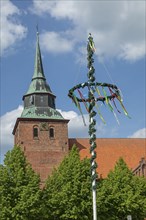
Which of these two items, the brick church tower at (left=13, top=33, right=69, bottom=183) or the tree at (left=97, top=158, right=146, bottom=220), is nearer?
the tree at (left=97, top=158, right=146, bottom=220)

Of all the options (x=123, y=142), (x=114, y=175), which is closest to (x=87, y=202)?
Result: (x=114, y=175)

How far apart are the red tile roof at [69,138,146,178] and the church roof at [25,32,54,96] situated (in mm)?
8335

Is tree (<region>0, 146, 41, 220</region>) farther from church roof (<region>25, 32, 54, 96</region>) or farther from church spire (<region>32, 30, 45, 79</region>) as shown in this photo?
church spire (<region>32, 30, 45, 79</region>)

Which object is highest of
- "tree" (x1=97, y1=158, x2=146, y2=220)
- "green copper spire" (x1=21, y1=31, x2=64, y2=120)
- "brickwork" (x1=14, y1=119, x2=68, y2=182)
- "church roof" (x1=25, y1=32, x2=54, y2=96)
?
"church roof" (x1=25, y1=32, x2=54, y2=96)

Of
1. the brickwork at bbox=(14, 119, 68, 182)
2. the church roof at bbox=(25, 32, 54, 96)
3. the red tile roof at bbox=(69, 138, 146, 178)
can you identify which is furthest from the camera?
the red tile roof at bbox=(69, 138, 146, 178)

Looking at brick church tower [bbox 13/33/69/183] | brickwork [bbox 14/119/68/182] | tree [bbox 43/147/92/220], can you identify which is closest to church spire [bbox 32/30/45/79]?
brick church tower [bbox 13/33/69/183]

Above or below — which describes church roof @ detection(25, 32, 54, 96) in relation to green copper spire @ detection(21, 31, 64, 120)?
above

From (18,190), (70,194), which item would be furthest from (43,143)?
(18,190)

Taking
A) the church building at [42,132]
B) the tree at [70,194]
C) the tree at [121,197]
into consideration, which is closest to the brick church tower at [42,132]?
the church building at [42,132]

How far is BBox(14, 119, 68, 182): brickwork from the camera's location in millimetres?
56531

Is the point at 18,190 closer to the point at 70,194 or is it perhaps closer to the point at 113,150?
the point at 70,194

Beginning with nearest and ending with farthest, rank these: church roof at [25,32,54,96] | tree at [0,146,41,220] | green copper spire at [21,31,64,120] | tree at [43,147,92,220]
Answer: tree at [0,146,41,220], tree at [43,147,92,220], green copper spire at [21,31,64,120], church roof at [25,32,54,96]

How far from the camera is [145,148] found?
215 ft

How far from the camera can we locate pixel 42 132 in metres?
57.3
